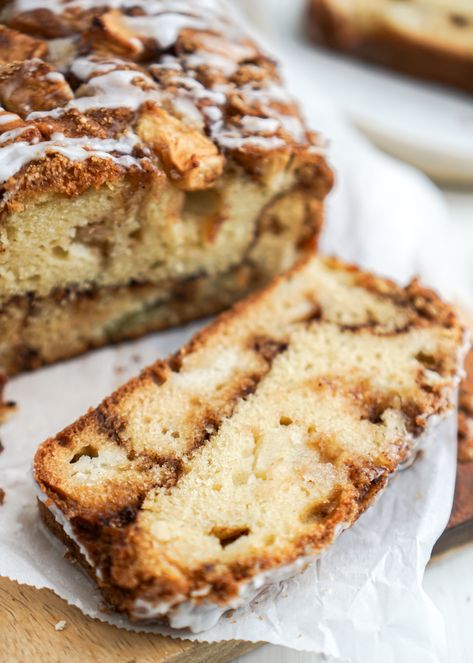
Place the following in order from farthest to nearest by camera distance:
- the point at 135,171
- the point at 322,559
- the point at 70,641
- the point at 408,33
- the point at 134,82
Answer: the point at 408,33
the point at 134,82
the point at 135,171
the point at 322,559
the point at 70,641

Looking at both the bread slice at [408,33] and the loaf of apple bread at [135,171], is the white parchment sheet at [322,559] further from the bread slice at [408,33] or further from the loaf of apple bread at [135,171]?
the bread slice at [408,33]

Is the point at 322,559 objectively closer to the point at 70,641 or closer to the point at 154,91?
the point at 70,641

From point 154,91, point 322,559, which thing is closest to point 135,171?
point 154,91

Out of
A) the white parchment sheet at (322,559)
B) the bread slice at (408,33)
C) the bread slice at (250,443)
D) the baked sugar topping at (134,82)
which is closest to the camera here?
the bread slice at (250,443)

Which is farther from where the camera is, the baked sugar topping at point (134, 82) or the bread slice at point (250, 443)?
the baked sugar topping at point (134, 82)

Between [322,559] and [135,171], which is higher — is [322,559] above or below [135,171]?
below

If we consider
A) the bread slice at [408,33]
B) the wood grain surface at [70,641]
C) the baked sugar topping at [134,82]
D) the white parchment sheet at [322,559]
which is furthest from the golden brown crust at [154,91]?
the bread slice at [408,33]

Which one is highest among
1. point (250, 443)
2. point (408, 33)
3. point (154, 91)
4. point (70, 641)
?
point (154, 91)

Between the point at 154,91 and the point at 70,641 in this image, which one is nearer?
the point at 70,641
